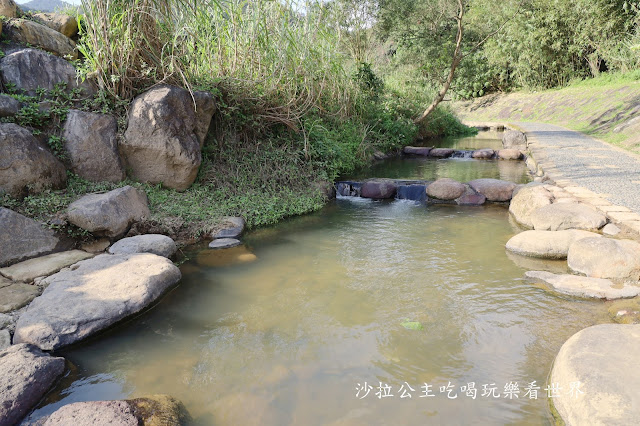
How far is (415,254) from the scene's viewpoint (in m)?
4.54

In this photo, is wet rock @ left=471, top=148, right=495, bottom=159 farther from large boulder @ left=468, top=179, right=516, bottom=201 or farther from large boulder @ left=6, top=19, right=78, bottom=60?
large boulder @ left=6, top=19, right=78, bottom=60

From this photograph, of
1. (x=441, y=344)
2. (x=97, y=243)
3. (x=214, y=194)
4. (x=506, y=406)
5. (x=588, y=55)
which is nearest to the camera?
(x=506, y=406)

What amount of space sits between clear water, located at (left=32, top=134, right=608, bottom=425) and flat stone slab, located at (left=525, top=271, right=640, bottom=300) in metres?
0.11

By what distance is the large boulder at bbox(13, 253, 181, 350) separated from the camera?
2.87m

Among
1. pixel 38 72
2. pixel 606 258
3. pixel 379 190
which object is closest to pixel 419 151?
pixel 379 190

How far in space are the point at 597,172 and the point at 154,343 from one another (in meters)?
6.60

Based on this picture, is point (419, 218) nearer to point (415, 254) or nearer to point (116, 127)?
point (415, 254)

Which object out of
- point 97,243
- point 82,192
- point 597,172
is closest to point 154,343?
point 97,243

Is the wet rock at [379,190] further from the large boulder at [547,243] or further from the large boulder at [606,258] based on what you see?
the large boulder at [606,258]

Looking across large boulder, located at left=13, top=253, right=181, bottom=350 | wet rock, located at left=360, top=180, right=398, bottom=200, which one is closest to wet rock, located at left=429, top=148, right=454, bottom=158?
wet rock, located at left=360, top=180, right=398, bottom=200

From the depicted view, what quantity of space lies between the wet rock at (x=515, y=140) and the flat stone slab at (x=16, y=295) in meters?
11.8

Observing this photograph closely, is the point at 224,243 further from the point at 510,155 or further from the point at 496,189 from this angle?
the point at 510,155

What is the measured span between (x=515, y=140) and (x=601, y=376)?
439 inches

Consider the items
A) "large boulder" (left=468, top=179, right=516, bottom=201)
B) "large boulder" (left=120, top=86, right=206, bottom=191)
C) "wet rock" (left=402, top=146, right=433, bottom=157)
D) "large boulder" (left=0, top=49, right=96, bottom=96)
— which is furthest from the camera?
"wet rock" (left=402, top=146, right=433, bottom=157)
